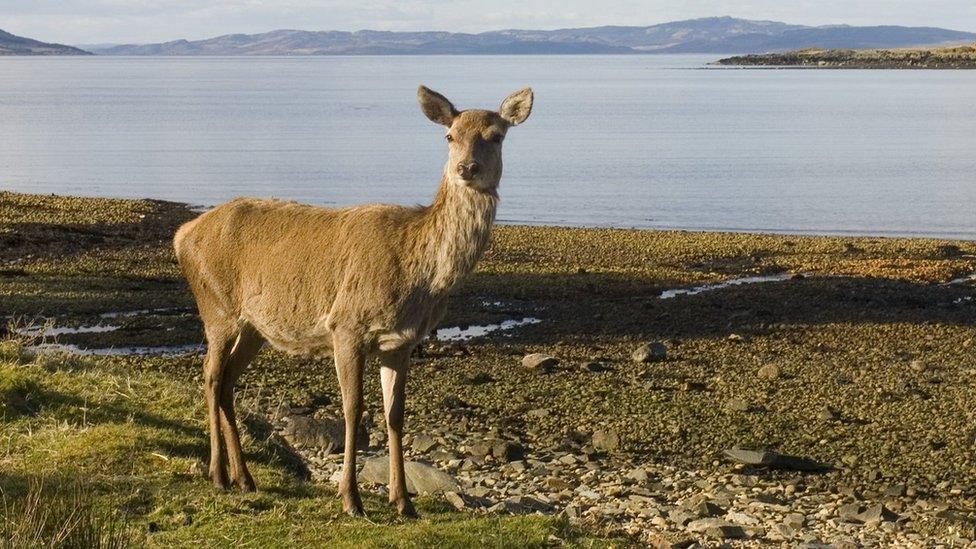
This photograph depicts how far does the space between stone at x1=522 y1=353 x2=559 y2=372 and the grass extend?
580 cm

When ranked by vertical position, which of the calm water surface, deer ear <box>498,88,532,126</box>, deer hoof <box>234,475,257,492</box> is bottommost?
the calm water surface

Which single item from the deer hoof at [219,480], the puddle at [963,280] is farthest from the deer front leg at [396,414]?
the puddle at [963,280]

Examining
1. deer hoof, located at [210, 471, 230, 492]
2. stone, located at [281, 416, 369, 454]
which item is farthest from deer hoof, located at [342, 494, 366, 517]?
stone, located at [281, 416, 369, 454]

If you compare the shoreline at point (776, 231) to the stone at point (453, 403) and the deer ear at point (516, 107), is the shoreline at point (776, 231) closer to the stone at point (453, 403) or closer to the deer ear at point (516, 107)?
the stone at point (453, 403)

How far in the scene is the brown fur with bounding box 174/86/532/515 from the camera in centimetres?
877

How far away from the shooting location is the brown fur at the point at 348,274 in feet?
28.8

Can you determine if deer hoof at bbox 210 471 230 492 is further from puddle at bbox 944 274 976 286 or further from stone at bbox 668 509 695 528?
puddle at bbox 944 274 976 286

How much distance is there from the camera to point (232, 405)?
9609mm

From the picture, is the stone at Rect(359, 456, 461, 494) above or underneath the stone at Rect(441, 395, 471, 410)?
above

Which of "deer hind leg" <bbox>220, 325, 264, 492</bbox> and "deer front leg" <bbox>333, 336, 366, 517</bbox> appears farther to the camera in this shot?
"deer hind leg" <bbox>220, 325, 264, 492</bbox>

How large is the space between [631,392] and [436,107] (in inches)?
280

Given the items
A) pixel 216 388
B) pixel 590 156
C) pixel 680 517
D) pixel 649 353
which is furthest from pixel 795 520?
pixel 590 156

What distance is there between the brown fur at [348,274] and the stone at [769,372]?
8.00 m

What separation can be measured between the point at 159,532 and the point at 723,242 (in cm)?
2504
